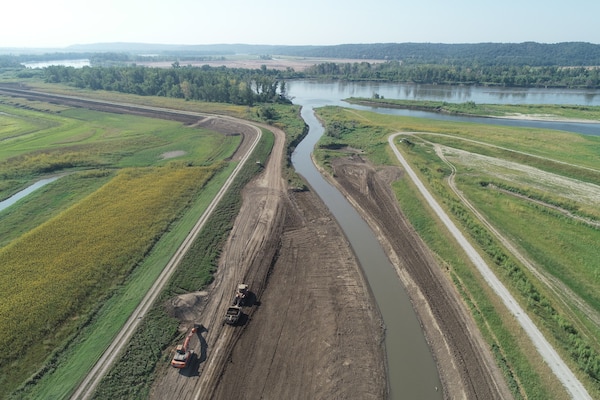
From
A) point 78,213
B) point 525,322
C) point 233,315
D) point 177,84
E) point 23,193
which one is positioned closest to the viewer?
point 525,322

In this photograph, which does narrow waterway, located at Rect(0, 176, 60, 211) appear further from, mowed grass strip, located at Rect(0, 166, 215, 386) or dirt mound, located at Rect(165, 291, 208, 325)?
dirt mound, located at Rect(165, 291, 208, 325)

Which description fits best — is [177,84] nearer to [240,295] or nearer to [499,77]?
[240,295]

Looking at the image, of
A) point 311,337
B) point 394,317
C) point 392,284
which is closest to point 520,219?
point 392,284

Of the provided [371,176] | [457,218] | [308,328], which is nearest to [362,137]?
[371,176]

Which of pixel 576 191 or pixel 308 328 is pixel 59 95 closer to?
pixel 308 328

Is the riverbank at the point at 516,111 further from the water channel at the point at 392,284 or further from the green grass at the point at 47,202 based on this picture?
the green grass at the point at 47,202

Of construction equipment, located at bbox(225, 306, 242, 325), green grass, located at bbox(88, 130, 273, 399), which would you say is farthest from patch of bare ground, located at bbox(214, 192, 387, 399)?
green grass, located at bbox(88, 130, 273, 399)

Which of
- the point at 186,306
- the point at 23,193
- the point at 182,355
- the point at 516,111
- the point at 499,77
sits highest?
the point at 499,77
